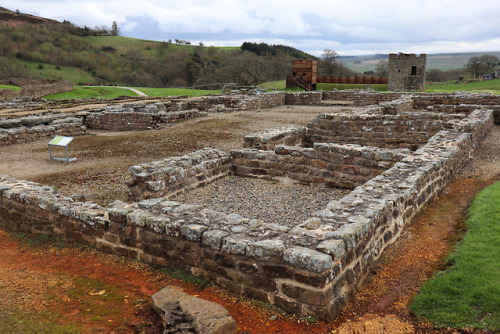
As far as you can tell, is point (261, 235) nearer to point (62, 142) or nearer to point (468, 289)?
point (468, 289)

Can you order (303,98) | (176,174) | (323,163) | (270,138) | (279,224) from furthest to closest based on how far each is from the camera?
(303,98), (270,138), (323,163), (176,174), (279,224)

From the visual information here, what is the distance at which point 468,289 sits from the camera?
4020 millimetres

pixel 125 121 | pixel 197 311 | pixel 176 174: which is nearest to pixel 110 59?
pixel 125 121

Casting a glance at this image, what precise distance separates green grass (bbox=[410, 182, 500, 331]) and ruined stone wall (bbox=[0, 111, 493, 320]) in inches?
30.9

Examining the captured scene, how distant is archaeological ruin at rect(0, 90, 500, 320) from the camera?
4.05 meters

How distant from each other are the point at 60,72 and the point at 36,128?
42843 mm

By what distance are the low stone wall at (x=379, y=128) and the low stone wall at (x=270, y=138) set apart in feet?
4.21

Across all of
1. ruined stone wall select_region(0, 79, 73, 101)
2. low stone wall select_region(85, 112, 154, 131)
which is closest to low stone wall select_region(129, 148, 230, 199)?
low stone wall select_region(85, 112, 154, 131)

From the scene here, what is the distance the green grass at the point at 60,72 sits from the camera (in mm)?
51375

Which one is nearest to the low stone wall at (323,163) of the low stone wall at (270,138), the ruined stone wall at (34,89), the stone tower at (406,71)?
the low stone wall at (270,138)

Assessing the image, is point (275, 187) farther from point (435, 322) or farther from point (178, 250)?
point (435, 322)

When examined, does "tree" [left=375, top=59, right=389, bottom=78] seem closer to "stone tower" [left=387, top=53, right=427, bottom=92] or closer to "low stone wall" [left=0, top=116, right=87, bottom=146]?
"stone tower" [left=387, top=53, right=427, bottom=92]

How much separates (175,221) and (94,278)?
128cm

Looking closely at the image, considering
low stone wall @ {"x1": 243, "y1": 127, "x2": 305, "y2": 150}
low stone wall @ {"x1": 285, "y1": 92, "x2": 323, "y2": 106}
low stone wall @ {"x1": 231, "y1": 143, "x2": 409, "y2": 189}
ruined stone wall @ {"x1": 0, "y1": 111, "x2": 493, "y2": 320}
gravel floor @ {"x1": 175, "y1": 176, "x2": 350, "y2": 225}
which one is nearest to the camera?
ruined stone wall @ {"x1": 0, "y1": 111, "x2": 493, "y2": 320}
